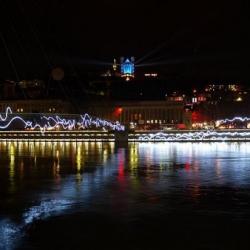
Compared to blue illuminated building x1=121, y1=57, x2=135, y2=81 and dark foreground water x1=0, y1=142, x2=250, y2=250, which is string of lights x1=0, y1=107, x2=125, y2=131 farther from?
dark foreground water x1=0, y1=142, x2=250, y2=250

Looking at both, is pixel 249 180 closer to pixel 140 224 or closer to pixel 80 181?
pixel 80 181

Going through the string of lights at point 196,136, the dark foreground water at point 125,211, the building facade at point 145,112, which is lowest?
the dark foreground water at point 125,211

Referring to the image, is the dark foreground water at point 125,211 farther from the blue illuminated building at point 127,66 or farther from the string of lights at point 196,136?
the blue illuminated building at point 127,66

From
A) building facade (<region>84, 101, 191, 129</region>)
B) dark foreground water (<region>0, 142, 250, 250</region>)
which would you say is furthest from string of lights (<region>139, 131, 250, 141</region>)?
building facade (<region>84, 101, 191, 129</region>)

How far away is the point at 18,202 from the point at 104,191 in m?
2.62

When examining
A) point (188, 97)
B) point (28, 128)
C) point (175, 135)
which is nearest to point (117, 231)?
point (175, 135)

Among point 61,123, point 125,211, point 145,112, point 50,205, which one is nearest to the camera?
point 125,211

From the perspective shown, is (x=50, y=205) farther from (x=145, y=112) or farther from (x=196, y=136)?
(x=145, y=112)

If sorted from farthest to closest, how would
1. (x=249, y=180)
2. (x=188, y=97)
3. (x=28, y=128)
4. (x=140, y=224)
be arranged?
(x=188, y=97), (x=28, y=128), (x=249, y=180), (x=140, y=224)

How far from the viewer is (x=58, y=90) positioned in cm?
14350

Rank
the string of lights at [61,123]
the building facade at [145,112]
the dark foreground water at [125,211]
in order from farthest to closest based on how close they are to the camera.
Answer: the building facade at [145,112]
the string of lights at [61,123]
the dark foreground water at [125,211]

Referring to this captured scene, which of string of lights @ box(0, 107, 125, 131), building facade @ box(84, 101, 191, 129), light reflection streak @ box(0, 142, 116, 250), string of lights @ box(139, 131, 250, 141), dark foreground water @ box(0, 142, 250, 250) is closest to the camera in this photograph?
dark foreground water @ box(0, 142, 250, 250)

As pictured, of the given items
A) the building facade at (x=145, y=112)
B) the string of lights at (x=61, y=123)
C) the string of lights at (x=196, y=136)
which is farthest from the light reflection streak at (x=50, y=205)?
the building facade at (x=145, y=112)

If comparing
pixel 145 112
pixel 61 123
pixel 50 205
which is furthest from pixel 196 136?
pixel 145 112
